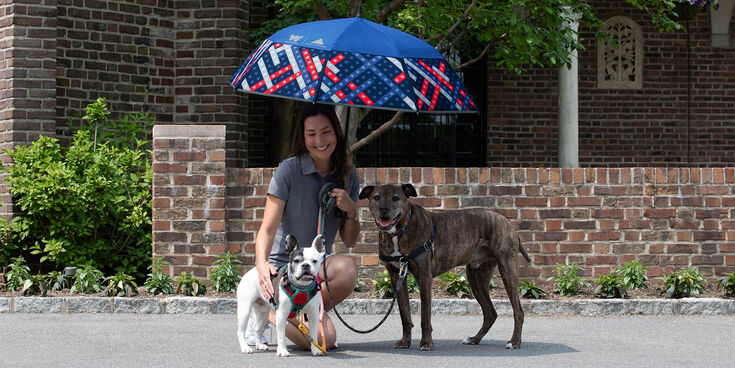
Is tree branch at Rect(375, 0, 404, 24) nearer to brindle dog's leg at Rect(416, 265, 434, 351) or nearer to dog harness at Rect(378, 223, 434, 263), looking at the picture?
dog harness at Rect(378, 223, 434, 263)

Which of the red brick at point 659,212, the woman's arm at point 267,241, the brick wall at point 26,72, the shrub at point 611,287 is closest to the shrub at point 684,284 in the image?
the shrub at point 611,287

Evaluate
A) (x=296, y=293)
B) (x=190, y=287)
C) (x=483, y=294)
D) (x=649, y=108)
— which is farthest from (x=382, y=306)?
(x=649, y=108)

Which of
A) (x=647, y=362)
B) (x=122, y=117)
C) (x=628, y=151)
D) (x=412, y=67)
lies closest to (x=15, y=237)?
(x=122, y=117)

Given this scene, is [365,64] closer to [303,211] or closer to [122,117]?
[303,211]

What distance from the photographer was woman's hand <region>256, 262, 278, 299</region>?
19.3ft

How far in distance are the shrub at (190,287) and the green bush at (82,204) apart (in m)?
1.26

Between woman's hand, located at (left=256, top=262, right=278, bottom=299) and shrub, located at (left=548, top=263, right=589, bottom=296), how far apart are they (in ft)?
13.9

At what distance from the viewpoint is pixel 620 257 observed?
1006cm

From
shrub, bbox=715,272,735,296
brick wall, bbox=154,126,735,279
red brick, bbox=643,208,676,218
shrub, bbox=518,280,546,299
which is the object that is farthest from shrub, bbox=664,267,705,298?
shrub, bbox=518,280,546,299

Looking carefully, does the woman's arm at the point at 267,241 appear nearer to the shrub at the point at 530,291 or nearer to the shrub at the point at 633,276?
the shrub at the point at 530,291

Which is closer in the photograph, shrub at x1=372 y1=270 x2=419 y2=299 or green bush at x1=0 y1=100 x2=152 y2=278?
shrub at x1=372 y1=270 x2=419 y2=299

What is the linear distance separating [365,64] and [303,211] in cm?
100

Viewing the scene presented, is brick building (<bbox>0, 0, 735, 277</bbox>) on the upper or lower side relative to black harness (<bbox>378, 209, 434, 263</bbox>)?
upper

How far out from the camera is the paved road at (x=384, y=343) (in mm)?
6129
